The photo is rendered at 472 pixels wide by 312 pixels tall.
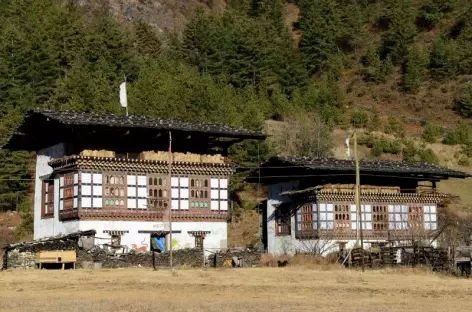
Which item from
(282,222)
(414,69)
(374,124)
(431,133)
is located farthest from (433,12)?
(282,222)

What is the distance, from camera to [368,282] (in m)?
38.7

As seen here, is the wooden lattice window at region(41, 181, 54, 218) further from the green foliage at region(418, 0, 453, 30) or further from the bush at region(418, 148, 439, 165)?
the green foliage at region(418, 0, 453, 30)

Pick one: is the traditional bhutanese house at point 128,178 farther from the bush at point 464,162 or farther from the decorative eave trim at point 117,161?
the bush at point 464,162

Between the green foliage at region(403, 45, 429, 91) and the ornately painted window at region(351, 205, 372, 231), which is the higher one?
the green foliage at region(403, 45, 429, 91)

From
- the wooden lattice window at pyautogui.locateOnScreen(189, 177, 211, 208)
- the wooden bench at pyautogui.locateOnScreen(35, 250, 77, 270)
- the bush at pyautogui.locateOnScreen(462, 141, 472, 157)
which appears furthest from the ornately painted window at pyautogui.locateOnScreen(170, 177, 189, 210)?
the bush at pyautogui.locateOnScreen(462, 141, 472, 157)

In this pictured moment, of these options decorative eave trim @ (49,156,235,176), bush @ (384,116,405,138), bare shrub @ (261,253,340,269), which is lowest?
bare shrub @ (261,253,340,269)

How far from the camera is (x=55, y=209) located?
174 feet

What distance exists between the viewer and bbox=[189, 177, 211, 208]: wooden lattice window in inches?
2138

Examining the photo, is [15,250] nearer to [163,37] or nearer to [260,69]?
[260,69]

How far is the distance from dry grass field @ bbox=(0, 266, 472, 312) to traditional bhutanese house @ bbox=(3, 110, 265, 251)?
23.9 feet

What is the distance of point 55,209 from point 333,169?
749 inches

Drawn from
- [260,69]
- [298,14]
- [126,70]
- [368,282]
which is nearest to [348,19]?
[298,14]

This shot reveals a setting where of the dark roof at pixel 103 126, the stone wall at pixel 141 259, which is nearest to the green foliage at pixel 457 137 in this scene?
the dark roof at pixel 103 126

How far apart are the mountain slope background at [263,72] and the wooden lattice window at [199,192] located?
20874mm
